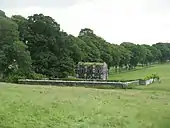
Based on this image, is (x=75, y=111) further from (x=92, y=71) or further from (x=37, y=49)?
(x=37, y=49)

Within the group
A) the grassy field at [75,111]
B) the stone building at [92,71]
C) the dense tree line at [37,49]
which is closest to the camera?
the grassy field at [75,111]

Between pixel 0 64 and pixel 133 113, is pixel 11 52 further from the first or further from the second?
pixel 133 113

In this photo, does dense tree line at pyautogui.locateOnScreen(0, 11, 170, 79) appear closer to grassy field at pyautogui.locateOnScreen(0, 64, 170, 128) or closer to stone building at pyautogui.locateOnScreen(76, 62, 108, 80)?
stone building at pyautogui.locateOnScreen(76, 62, 108, 80)

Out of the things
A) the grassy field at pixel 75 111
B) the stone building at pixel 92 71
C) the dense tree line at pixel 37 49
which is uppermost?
the dense tree line at pixel 37 49

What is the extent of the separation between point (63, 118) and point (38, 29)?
45462 millimetres

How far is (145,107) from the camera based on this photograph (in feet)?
79.0

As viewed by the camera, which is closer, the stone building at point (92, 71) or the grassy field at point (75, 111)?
the grassy field at point (75, 111)

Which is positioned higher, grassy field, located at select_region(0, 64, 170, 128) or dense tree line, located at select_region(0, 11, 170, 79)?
dense tree line, located at select_region(0, 11, 170, 79)

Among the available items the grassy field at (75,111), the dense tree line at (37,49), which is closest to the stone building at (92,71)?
the dense tree line at (37,49)

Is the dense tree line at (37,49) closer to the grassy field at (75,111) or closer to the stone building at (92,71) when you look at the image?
the stone building at (92,71)

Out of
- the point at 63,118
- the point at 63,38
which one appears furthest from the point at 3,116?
the point at 63,38

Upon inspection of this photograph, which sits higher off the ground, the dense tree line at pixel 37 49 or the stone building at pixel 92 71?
the dense tree line at pixel 37 49

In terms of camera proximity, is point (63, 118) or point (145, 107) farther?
point (145, 107)

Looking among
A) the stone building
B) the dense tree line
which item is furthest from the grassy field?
the stone building
